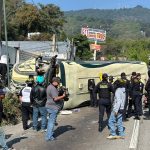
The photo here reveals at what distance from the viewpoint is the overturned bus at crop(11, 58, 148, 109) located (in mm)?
21906

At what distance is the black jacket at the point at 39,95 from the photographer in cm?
1569

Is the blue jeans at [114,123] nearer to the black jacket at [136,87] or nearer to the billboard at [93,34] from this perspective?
the black jacket at [136,87]

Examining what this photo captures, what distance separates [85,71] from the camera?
2356cm

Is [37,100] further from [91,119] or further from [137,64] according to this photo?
[137,64]

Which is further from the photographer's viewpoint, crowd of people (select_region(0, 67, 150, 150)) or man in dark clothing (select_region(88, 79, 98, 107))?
man in dark clothing (select_region(88, 79, 98, 107))

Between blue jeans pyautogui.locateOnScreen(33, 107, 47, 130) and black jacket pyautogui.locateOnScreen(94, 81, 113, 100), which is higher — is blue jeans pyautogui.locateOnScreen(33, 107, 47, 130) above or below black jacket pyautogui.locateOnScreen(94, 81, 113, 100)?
below

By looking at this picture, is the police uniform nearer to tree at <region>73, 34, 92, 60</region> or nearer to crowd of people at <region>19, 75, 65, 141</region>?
crowd of people at <region>19, 75, 65, 141</region>

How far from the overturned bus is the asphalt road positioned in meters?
3.45

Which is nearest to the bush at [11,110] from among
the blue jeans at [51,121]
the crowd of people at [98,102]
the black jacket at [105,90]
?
the crowd of people at [98,102]

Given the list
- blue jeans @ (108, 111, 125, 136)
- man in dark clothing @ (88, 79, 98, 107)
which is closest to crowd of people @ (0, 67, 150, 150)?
blue jeans @ (108, 111, 125, 136)

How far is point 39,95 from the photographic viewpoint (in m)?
15.7

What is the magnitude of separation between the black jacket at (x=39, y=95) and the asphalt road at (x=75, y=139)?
98cm

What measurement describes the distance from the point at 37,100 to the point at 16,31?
2590 inches

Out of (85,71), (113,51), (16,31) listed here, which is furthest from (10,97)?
(113,51)
